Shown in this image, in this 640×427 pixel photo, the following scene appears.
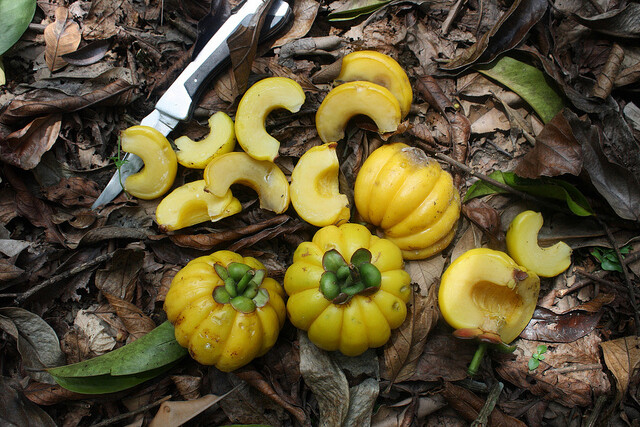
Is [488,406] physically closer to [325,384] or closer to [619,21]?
[325,384]

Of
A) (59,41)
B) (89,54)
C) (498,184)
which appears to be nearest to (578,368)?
(498,184)

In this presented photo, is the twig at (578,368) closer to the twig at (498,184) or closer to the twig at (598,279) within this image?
the twig at (598,279)

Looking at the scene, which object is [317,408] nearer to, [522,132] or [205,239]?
[205,239]

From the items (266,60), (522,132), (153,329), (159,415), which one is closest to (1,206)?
(153,329)

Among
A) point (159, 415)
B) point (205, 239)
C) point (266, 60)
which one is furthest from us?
point (266, 60)

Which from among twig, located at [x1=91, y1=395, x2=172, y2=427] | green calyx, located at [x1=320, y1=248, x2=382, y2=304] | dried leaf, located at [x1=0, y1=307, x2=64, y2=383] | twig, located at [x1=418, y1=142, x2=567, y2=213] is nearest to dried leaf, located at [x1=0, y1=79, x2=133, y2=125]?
dried leaf, located at [x1=0, y1=307, x2=64, y2=383]

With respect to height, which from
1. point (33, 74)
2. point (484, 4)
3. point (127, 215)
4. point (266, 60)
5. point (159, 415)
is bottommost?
point (159, 415)
